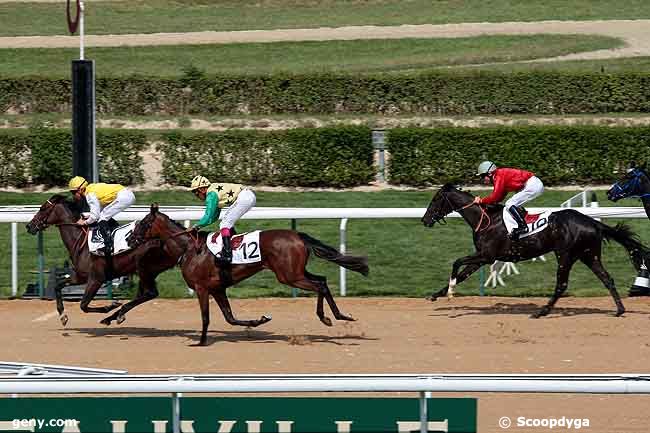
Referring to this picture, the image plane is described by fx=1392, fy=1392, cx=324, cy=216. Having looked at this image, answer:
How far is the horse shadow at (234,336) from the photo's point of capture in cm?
1095

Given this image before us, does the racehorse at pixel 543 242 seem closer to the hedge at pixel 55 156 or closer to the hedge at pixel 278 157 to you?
the hedge at pixel 278 157

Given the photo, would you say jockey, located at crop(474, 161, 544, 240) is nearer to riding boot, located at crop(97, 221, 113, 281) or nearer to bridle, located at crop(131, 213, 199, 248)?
bridle, located at crop(131, 213, 199, 248)

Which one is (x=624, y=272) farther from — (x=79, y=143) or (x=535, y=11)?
(x=535, y=11)

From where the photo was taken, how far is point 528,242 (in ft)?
39.1

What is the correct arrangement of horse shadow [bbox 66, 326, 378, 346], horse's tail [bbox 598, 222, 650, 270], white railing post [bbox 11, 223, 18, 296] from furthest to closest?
white railing post [bbox 11, 223, 18, 296]
horse's tail [bbox 598, 222, 650, 270]
horse shadow [bbox 66, 326, 378, 346]

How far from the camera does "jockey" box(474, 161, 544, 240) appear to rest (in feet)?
39.0

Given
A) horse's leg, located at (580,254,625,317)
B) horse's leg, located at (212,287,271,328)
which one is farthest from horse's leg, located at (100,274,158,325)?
horse's leg, located at (580,254,625,317)

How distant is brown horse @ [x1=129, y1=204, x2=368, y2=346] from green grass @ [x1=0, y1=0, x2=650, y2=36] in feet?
75.1

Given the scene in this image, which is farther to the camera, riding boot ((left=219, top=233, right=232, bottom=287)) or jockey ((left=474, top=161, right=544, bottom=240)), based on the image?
jockey ((left=474, top=161, right=544, bottom=240))

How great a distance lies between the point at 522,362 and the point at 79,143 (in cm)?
481

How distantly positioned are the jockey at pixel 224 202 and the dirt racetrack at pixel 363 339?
0.88m

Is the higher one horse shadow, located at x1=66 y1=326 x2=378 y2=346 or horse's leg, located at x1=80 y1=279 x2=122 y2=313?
horse's leg, located at x1=80 y1=279 x2=122 y2=313

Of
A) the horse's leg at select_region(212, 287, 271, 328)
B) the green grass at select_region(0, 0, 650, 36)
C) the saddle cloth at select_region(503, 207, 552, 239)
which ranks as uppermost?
the green grass at select_region(0, 0, 650, 36)

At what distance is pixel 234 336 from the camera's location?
11.3 m
